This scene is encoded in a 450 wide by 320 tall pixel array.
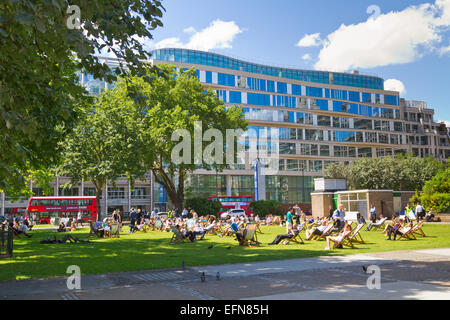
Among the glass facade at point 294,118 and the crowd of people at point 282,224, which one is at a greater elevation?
the glass facade at point 294,118

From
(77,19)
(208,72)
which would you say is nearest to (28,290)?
(77,19)

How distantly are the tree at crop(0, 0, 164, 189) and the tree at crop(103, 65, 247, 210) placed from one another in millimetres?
23260

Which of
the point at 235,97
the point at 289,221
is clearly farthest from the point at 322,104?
the point at 289,221

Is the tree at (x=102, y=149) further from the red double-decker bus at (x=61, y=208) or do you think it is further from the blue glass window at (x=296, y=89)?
the blue glass window at (x=296, y=89)

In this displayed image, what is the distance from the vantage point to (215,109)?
39500mm

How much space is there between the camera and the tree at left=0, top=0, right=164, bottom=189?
533 centimetres

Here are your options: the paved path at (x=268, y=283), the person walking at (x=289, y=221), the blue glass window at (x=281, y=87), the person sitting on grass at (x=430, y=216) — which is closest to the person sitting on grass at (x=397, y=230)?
the person walking at (x=289, y=221)

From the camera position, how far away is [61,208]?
A: 44375 millimetres

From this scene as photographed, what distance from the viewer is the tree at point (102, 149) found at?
30750mm

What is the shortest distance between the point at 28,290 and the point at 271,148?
6198 centimetres

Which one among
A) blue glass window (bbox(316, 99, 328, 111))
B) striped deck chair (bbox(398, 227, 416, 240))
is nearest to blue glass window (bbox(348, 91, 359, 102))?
blue glass window (bbox(316, 99, 328, 111))

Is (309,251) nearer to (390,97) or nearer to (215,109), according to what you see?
(215,109)

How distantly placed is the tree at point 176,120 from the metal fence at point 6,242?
18.4 m

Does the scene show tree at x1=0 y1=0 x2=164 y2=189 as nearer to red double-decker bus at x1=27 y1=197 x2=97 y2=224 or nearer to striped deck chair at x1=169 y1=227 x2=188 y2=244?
striped deck chair at x1=169 y1=227 x2=188 y2=244
